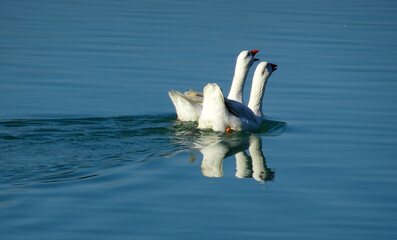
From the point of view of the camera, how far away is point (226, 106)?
1309 centimetres

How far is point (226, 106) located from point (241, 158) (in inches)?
64.8

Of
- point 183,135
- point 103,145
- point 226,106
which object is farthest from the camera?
point 226,106

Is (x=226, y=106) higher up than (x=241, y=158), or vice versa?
(x=226, y=106)

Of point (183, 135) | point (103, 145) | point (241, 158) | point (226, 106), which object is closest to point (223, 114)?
point (226, 106)

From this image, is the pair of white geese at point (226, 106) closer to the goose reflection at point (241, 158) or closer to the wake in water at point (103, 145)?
the wake in water at point (103, 145)

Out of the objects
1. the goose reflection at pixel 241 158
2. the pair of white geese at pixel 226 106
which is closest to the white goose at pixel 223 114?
the pair of white geese at pixel 226 106

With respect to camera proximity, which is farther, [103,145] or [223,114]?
[223,114]

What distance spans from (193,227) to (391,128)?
7.15 m

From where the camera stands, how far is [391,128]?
13.9m

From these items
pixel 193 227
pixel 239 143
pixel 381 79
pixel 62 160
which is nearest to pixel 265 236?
pixel 193 227

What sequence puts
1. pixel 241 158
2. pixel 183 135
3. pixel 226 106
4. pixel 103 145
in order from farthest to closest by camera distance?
pixel 226 106, pixel 183 135, pixel 241 158, pixel 103 145

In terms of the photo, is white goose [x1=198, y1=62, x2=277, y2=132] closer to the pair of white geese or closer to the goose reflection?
the pair of white geese

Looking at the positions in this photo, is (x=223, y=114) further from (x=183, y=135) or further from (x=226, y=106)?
(x=183, y=135)

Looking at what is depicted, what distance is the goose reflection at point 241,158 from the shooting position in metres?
10.7
